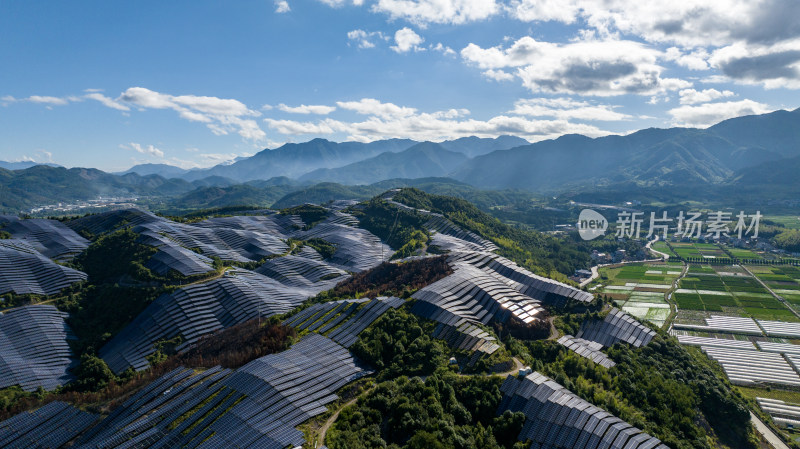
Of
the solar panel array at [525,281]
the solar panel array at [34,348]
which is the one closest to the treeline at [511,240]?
the solar panel array at [525,281]

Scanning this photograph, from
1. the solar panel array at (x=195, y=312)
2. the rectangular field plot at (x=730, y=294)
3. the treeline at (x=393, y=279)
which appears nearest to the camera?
the solar panel array at (x=195, y=312)

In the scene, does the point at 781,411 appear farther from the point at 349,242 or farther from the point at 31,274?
the point at 31,274

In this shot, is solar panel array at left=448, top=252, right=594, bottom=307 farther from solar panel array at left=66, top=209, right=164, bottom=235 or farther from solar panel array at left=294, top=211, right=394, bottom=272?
solar panel array at left=66, top=209, right=164, bottom=235

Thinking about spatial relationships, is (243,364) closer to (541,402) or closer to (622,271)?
(541,402)

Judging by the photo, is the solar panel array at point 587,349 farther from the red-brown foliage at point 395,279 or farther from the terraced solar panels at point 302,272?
the terraced solar panels at point 302,272

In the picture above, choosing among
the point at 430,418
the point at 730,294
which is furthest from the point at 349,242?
the point at 730,294
